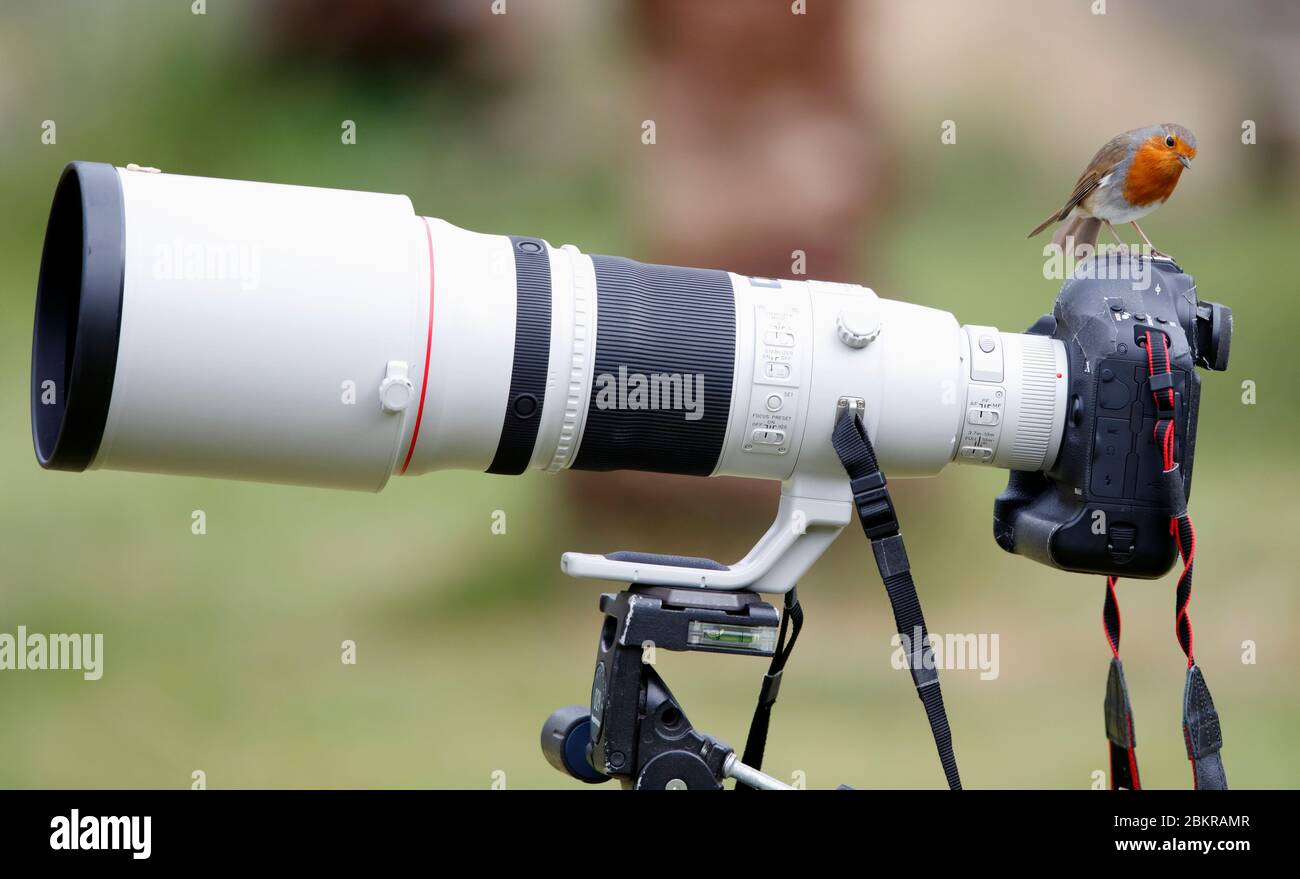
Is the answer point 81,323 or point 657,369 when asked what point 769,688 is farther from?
point 81,323

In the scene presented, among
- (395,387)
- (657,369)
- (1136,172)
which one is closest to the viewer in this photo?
(395,387)

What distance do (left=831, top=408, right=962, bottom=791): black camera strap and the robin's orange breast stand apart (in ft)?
2.70

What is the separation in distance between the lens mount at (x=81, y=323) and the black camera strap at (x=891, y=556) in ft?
3.25

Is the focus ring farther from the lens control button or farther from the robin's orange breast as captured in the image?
the robin's orange breast

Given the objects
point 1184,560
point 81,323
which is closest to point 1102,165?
point 1184,560

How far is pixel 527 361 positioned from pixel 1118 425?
34.3 inches

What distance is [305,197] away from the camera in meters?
1.89

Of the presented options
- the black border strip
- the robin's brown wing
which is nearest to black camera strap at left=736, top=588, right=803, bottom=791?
the black border strip

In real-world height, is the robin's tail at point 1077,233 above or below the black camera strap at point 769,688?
above

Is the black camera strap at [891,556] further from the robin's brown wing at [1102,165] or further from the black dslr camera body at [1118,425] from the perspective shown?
the robin's brown wing at [1102,165]

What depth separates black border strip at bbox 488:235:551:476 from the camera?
75.8 inches

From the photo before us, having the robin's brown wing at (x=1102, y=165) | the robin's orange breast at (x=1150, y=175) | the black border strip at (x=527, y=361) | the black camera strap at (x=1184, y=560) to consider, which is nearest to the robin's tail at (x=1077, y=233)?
the robin's brown wing at (x=1102, y=165)

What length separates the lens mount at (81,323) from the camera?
171 centimetres

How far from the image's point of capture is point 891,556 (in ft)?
6.63
